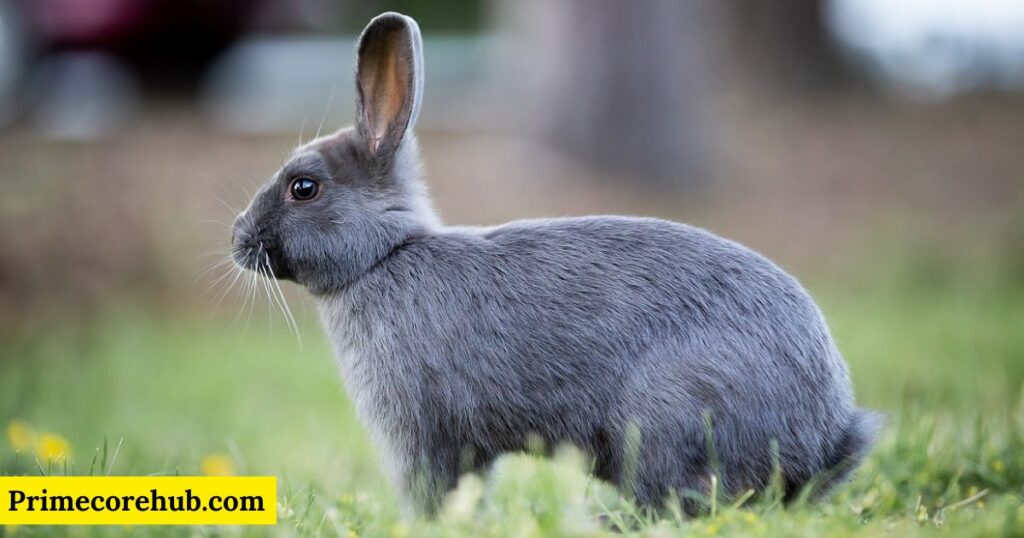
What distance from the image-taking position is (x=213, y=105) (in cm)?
1444

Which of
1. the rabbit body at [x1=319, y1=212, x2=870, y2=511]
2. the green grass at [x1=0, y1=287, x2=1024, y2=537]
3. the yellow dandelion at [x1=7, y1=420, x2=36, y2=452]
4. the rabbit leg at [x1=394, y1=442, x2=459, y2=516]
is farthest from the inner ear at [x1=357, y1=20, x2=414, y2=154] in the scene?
the yellow dandelion at [x1=7, y1=420, x2=36, y2=452]

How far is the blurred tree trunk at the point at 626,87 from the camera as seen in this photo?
11188 millimetres

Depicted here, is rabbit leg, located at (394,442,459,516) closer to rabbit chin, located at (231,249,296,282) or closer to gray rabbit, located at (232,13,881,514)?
gray rabbit, located at (232,13,881,514)

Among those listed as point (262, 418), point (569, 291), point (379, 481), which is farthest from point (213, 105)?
point (569, 291)

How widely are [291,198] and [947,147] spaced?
405 inches

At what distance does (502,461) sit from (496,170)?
290 inches

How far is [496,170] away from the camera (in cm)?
1154

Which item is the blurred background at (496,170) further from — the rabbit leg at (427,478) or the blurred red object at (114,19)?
the rabbit leg at (427,478)

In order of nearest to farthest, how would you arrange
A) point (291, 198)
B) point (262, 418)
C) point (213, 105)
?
point (291, 198)
point (262, 418)
point (213, 105)

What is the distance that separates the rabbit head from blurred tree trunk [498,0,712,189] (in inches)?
286

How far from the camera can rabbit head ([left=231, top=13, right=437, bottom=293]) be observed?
4117 mm

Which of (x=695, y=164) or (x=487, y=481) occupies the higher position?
(x=695, y=164)

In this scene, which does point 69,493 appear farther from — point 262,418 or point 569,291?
point 262,418

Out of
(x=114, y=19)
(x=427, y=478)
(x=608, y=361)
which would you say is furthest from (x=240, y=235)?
(x=114, y=19)
